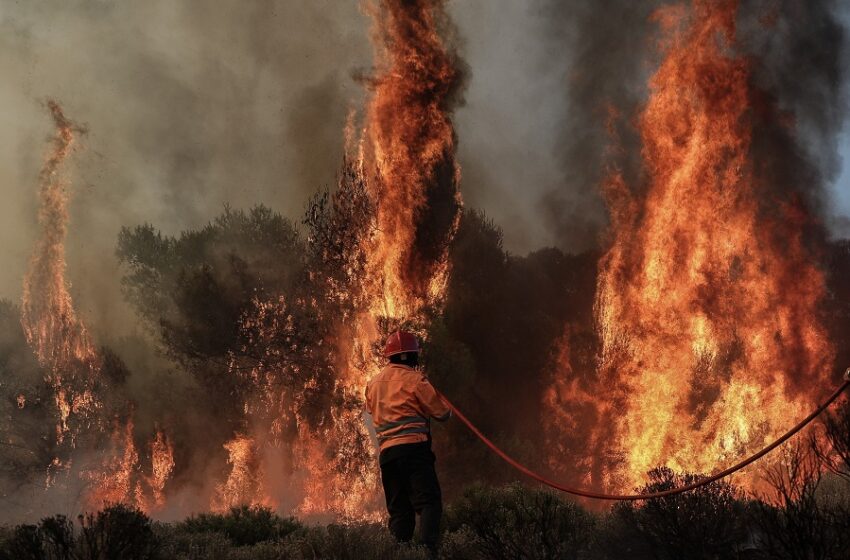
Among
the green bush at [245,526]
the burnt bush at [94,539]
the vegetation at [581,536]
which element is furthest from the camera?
the green bush at [245,526]

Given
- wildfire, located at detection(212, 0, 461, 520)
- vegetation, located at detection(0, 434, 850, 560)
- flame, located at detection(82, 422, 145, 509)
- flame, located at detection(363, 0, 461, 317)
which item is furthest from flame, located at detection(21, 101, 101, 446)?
vegetation, located at detection(0, 434, 850, 560)

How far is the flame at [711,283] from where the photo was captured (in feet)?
63.7

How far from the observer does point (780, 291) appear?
813 inches

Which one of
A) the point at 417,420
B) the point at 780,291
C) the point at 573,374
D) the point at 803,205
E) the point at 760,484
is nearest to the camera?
the point at 417,420

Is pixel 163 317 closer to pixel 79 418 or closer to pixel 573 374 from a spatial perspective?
pixel 79 418

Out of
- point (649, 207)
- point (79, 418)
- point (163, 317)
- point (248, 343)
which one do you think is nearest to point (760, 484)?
point (649, 207)

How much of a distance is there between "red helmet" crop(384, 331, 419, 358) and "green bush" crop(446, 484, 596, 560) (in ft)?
5.90

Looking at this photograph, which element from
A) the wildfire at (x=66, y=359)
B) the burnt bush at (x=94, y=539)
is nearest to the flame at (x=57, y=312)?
the wildfire at (x=66, y=359)

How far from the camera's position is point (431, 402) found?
8289 mm

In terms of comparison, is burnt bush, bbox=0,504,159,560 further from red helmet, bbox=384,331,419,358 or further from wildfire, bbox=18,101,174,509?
wildfire, bbox=18,101,174,509

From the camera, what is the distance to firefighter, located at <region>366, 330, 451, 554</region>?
27.0ft

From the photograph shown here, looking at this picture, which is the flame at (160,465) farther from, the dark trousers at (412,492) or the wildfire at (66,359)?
the dark trousers at (412,492)

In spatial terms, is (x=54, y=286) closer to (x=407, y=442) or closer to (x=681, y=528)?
(x=407, y=442)

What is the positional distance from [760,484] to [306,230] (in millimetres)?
16073
